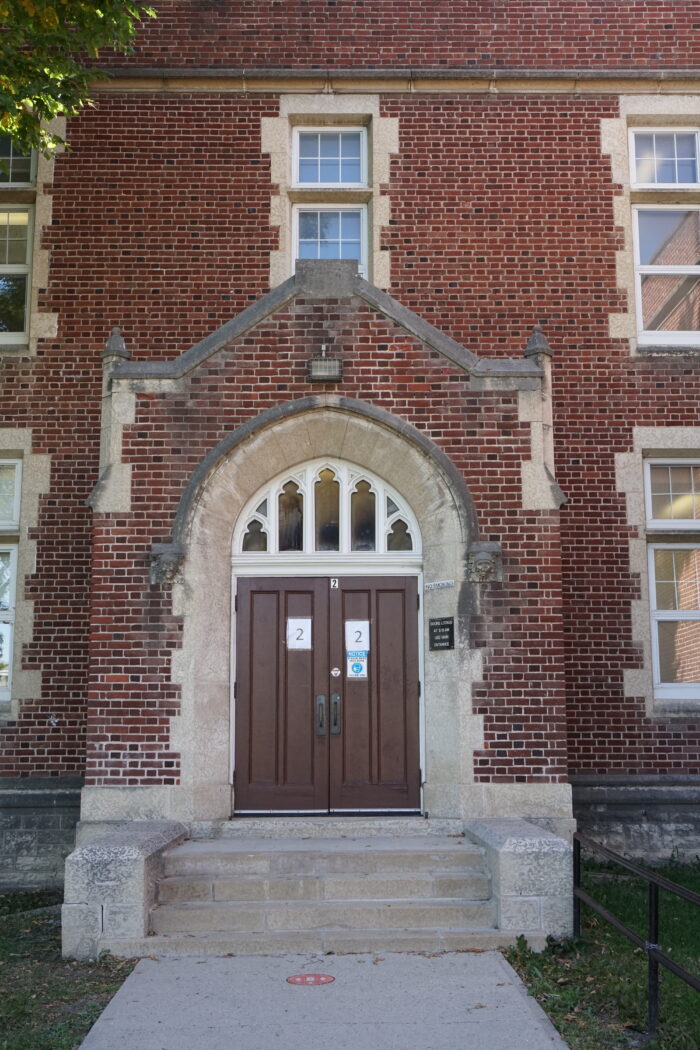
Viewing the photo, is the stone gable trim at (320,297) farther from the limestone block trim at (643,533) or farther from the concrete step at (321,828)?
the concrete step at (321,828)

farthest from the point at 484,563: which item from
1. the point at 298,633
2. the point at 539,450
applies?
the point at 298,633

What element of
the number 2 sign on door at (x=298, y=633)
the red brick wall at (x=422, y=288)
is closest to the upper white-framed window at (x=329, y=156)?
the red brick wall at (x=422, y=288)

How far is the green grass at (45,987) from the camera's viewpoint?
5.61 metres

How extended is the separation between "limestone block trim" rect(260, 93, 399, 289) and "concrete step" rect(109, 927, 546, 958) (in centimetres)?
662

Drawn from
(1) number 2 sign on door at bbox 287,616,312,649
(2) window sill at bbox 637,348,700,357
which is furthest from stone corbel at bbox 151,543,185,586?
(2) window sill at bbox 637,348,700,357

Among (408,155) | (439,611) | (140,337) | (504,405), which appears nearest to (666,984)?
(439,611)

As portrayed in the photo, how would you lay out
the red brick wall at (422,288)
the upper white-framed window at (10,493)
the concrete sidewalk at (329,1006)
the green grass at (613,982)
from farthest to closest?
the upper white-framed window at (10,493) < the red brick wall at (422,288) < the green grass at (613,982) < the concrete sidewalk at (329,1006)

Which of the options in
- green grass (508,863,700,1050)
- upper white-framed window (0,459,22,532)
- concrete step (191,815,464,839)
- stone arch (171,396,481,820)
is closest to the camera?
green grass (508,863,700,1050)

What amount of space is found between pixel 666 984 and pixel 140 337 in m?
7.86

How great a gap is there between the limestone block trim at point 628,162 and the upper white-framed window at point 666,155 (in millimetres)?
120

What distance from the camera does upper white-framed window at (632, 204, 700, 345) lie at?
36.7 ft

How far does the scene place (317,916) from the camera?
7.34m

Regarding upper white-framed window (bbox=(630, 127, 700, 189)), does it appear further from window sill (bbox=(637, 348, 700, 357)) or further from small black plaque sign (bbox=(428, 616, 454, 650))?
small black plaque sign (bbox=(428, 616, 454, 650))

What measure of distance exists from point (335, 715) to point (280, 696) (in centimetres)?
54
